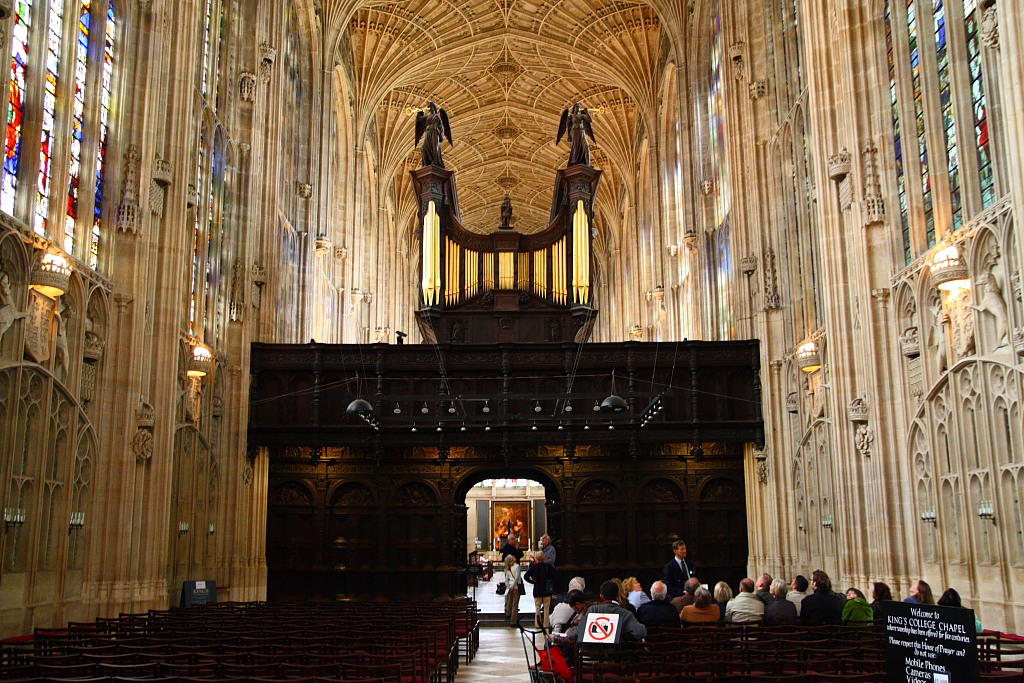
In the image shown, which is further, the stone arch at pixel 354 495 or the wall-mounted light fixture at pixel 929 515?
the stone arch at pixel 354 495

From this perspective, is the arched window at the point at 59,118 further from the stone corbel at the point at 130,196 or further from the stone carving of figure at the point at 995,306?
the stone carving of figure at the point at 995,306

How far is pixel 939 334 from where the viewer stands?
47.8 feet

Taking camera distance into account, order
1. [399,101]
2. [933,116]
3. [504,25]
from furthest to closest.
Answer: [399,101]
[504,25]
[933,116]

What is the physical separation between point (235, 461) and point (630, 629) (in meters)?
15.4

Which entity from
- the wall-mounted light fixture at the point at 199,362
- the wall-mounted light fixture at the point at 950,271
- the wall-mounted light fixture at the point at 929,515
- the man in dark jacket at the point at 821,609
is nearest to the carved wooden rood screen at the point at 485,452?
the wall-mounted light fixture at the point at 199,362

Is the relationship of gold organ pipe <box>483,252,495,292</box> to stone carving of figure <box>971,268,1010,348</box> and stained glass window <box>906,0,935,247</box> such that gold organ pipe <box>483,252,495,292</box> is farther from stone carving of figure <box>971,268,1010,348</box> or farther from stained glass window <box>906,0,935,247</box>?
stone carving of figure <box>971,268,1010,348</box>

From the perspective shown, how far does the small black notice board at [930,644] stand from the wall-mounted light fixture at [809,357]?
13.2 meters

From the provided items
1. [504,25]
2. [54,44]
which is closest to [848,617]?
[54,44]

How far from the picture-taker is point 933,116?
15.4 meters

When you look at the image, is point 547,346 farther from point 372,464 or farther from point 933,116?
point 933,116

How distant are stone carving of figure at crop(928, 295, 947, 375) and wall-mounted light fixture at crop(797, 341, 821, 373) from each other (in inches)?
188

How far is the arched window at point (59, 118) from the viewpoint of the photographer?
14109 mm

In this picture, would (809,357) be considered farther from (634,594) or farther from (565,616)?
(565,616)

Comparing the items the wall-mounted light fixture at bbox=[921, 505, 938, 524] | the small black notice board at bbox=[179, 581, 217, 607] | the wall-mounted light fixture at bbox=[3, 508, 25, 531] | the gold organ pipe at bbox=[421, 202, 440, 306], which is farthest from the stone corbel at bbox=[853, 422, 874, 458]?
the gold organ pipe at bbox=[421, 202, 440, 306]
